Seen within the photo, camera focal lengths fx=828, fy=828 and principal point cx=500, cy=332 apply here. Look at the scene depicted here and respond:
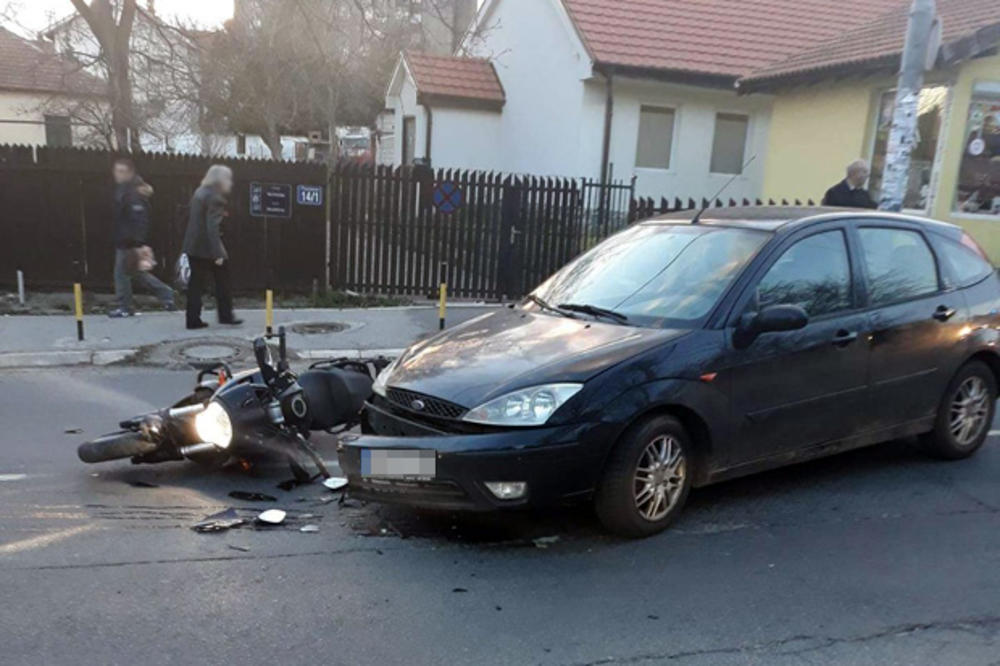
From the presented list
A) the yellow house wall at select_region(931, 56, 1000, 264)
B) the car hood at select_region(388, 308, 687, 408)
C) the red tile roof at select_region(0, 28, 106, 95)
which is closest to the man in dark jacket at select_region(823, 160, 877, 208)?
the yellow house wall at select_region(931, 56, 1000, 264)

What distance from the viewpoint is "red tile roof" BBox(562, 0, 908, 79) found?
52.7 ft

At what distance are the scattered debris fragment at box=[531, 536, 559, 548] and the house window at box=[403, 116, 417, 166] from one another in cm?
1810

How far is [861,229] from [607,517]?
260cm

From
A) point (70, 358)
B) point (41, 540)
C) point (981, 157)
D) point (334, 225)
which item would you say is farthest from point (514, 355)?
point (981, 157)

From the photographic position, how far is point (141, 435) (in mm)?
5023

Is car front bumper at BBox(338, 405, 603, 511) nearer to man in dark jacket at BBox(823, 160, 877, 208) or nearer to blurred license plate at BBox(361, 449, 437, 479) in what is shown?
blurred license plate at BBox(361, 449, 437, 479)

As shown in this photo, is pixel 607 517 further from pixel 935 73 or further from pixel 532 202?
pixel 935 73

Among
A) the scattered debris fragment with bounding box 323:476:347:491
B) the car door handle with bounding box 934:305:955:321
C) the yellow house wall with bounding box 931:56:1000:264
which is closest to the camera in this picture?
the scattered debris fragment with bounding box 323:476:347:491

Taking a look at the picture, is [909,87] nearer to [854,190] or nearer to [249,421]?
[854,190]

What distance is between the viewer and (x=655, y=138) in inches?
674

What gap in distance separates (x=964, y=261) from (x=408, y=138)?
18111mm

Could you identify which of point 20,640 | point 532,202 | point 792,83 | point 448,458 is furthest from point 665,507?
point 792,83

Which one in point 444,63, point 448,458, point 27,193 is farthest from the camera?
point 444,63

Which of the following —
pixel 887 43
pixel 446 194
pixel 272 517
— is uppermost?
pixel 887 43
